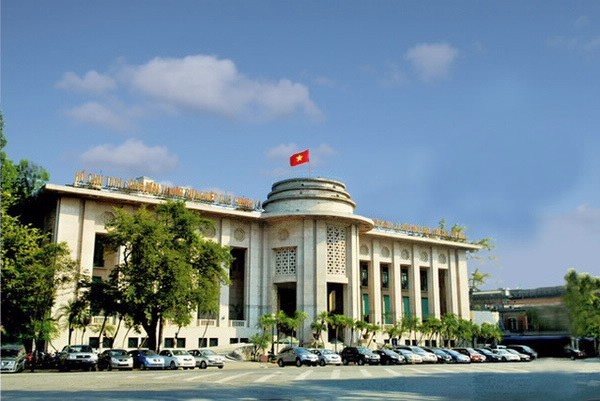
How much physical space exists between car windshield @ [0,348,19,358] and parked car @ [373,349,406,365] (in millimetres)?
24065

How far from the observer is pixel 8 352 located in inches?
1248

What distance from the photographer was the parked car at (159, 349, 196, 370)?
3478 cm

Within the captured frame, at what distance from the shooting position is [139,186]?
52062 millimetres

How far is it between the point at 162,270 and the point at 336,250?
2303 centimetres

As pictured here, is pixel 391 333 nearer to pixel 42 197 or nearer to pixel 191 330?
pixel 191 330

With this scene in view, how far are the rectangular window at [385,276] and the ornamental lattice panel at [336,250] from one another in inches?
446

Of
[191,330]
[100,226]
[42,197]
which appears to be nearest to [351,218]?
[191,330]

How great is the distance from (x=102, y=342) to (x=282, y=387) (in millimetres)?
31501

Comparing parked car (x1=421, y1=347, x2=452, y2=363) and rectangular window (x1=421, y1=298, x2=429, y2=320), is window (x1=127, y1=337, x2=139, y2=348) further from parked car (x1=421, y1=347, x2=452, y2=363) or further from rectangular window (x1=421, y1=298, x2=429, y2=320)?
rectangular window (x1=421, y1=298, x2=429, y2=320)

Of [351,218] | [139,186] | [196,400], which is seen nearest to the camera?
[196,400]

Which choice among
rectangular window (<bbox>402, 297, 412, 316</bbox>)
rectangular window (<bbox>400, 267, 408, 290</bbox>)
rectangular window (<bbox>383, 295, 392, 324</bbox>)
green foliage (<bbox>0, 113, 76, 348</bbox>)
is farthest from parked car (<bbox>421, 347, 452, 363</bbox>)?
green foliage (<bbox>0, 113, 76, 348</bbox>)

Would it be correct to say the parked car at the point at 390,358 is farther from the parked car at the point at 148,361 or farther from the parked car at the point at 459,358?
the parked car at the point at 148,361

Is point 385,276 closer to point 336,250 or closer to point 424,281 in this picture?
point 424,281

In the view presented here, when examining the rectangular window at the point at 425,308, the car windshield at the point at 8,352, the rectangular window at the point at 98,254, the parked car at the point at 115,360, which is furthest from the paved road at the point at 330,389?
the rectangular window at the point at 425,308
